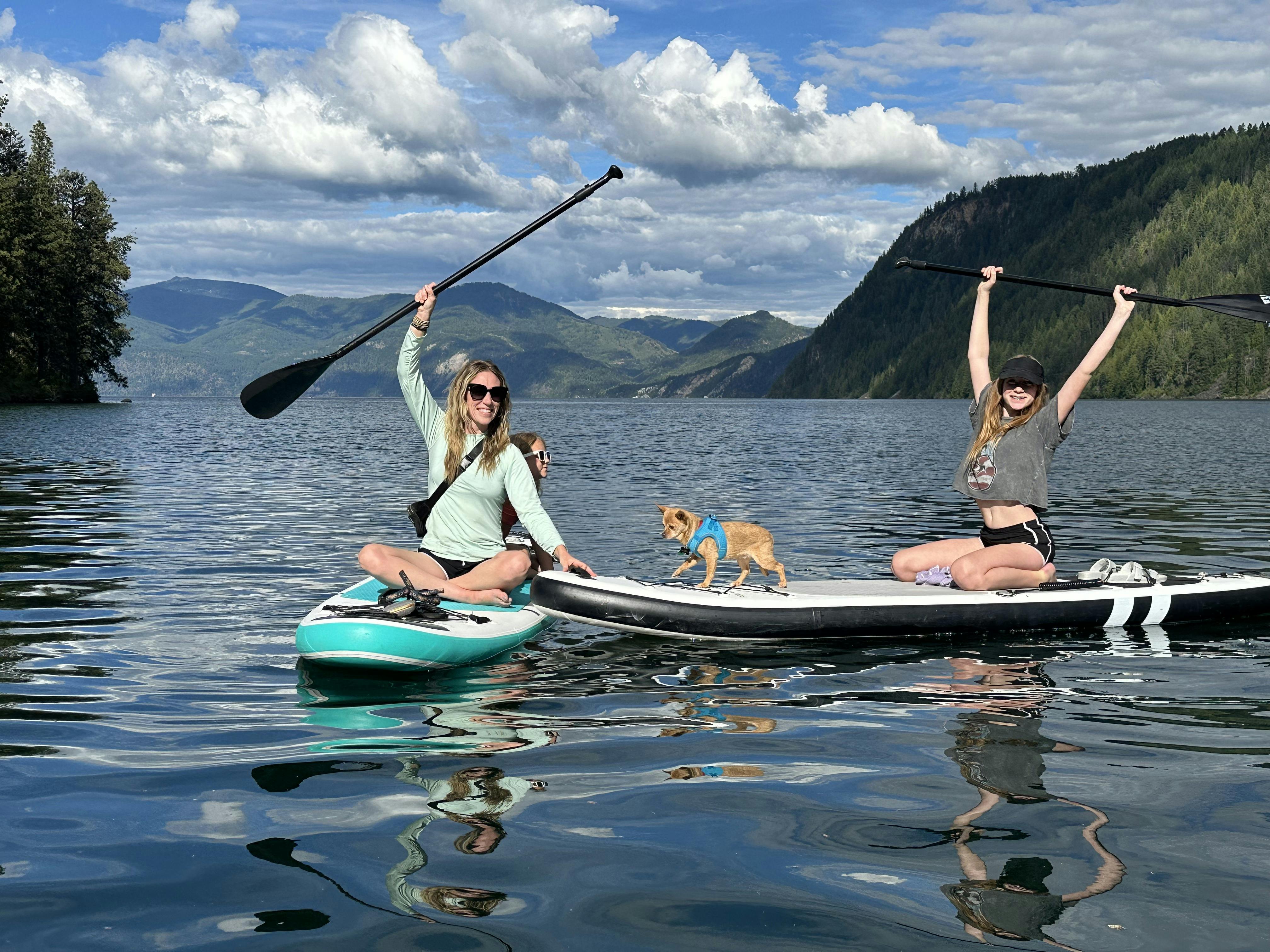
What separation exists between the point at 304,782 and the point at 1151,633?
8227 millimetres

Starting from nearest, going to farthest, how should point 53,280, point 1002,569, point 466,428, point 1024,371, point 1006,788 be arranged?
point 1006,788 < point 466,428 < point 1024,371 < point 1002,569 < point 53,280

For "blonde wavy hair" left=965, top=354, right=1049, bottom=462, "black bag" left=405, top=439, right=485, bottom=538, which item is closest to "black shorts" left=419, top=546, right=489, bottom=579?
"black bag" left=405, top=439, right=485, bottom=538

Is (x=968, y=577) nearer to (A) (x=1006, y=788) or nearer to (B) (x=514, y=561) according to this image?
(B) (x=514, y=561)

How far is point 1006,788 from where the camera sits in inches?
225

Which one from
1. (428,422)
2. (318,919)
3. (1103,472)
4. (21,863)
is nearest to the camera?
(318,919)

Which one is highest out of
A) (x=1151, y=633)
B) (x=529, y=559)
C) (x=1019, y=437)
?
(x=1019, y=437)

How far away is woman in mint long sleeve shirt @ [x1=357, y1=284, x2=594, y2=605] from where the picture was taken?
8.91 metres

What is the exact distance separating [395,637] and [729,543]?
12.4ft

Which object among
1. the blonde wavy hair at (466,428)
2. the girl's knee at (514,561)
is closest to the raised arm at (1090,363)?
the blonde wavy hair at (466,428)

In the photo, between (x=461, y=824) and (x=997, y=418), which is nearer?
(x=461, y=824)

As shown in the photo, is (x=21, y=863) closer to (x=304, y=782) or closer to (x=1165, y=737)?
(x=304, y=782)

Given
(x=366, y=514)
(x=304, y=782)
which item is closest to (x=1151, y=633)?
(x=304, y=782)

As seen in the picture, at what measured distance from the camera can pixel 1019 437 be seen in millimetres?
9727

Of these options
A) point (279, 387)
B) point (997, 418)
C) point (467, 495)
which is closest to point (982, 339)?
point (997, 418)
